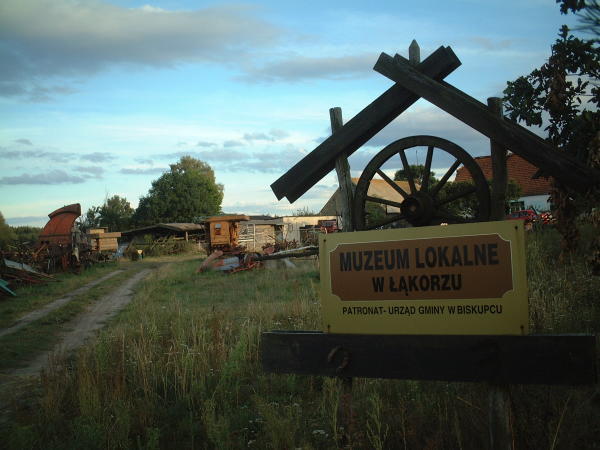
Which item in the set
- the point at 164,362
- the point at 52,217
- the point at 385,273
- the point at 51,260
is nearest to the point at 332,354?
the point at 385,273

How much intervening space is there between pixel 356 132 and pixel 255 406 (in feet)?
9.11

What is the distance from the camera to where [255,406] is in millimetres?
5363

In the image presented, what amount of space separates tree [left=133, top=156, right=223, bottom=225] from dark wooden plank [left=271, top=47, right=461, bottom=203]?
65421 millimetres

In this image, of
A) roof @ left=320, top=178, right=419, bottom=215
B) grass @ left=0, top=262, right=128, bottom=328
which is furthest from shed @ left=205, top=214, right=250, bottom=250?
roof @ left=320, top=178, right=419, bottom=215

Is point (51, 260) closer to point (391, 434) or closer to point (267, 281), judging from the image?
point (267, 281)

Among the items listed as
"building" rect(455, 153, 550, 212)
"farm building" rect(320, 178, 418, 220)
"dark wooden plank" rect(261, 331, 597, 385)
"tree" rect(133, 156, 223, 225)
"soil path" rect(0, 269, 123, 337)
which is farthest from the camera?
"tree" rect(133, 156, 223, 225)

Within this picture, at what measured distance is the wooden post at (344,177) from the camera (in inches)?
184

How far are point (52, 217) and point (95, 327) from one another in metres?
19.4

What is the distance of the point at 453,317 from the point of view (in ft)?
10.8

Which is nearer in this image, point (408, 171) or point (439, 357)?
point (439, 357)

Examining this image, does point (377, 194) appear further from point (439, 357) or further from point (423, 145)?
point (439, 357)

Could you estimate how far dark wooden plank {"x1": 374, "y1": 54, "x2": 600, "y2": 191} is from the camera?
3.99 metres

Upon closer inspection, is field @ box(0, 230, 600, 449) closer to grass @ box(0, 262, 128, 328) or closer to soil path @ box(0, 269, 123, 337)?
soil path @ box(0, 269, 123, 337)

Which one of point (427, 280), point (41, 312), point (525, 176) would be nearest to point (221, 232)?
point (525, 176)
